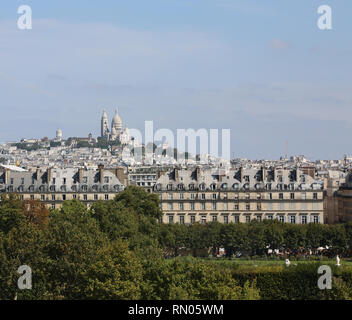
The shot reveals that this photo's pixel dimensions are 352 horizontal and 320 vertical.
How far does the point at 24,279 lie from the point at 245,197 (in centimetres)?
5378

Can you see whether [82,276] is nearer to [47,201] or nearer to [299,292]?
[299,292]

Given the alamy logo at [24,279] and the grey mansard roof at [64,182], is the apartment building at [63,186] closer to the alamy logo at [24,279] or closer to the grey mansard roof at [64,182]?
the grey mansard roof at [64,182]

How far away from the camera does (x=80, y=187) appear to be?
94812 millimetres

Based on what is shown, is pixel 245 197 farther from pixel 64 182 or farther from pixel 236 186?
pixel 64 182

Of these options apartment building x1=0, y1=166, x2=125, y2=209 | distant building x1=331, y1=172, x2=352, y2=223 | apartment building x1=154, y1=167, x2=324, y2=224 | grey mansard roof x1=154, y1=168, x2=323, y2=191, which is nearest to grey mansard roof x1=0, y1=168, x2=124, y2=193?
apartment building x1=0, y1=166, x2=125, y2=209

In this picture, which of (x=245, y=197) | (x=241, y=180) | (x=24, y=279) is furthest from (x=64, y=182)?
(x=24, y=279)

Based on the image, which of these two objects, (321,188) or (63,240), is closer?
(63,240)

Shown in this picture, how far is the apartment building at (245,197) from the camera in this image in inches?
3602

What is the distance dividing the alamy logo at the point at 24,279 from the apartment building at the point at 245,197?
51.9 meters

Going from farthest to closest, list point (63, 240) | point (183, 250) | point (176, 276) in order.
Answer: point (183, 250) → point (63, 240) → point (176, 276)

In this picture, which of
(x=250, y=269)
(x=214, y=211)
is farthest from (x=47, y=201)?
(x=250, y=269)

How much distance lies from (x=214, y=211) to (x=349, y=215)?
48.1 ft
